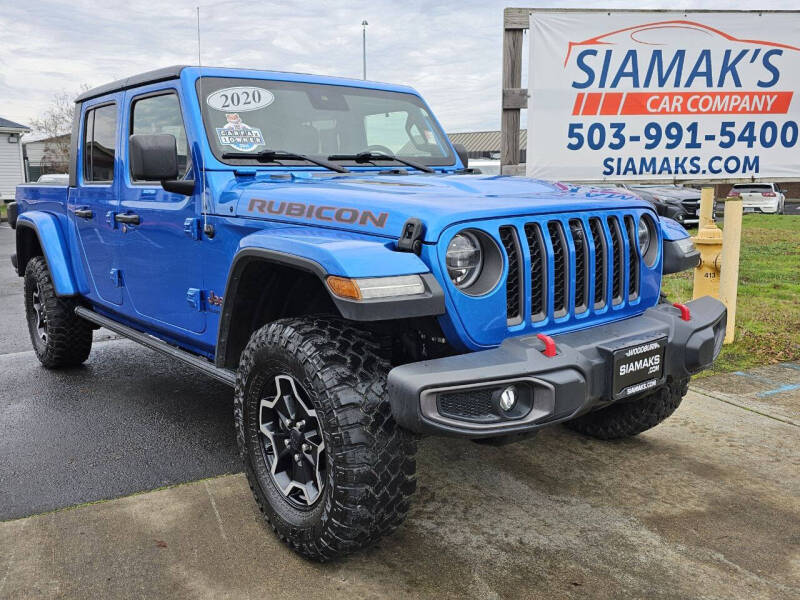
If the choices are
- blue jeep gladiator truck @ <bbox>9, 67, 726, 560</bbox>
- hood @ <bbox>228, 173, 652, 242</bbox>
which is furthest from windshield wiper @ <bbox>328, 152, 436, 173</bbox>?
hood @ <bbox>228, 173, 652, 242</bbox>

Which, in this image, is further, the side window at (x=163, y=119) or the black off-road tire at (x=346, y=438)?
the side window at (x=163, y=119)

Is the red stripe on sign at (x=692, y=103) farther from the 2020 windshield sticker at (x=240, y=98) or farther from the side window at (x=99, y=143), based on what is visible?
the side window at (x=99, y=143)

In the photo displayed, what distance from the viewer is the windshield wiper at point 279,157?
357 cm

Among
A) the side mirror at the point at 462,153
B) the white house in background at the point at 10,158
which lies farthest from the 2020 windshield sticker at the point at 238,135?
the white house in background at the point at 10,158

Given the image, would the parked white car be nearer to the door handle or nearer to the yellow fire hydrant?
the yellow fire hydrant

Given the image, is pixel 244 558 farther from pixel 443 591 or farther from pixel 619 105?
pixel 619 105

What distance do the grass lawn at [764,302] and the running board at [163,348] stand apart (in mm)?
3475

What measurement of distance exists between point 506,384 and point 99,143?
3.48 meters

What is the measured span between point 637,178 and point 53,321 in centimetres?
453

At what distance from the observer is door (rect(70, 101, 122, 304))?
4.43 metres

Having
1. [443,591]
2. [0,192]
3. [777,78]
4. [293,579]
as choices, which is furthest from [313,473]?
[0,192]

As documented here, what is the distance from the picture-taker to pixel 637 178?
227 inches

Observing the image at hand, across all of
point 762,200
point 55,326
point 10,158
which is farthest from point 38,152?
point 55,326

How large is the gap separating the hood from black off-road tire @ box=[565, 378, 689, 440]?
97 cm
